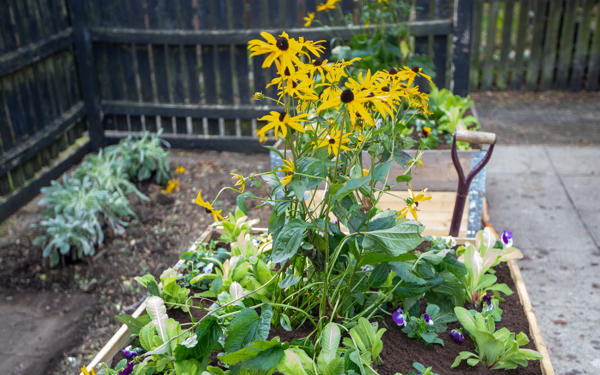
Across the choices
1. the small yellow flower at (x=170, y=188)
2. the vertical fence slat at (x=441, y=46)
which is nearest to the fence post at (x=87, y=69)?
the small yellow flower at (x=170, y=188)

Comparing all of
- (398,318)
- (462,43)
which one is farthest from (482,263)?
(462,43)

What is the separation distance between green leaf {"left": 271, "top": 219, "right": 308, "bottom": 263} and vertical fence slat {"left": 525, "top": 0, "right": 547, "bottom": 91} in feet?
21.2

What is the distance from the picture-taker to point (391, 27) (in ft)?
13.3

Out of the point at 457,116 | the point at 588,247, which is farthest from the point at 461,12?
the point at 588,247

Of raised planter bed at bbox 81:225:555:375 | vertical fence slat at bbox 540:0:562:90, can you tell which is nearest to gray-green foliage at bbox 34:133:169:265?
raised planter bed at bbox 81:225:555:375

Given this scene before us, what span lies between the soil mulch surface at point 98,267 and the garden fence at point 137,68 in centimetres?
62

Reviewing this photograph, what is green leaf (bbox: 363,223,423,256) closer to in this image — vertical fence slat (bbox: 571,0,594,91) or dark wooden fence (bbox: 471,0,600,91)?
dark wooden fence (bbox: 471,0,600,91)

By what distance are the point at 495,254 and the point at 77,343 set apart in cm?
213

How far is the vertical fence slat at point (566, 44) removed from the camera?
6.89 meters

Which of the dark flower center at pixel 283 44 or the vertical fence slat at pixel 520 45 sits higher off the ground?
the dark flower center at pixel 283 44

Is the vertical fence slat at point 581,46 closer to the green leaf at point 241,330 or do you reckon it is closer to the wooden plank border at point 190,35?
the wooden plank border at point 190,35

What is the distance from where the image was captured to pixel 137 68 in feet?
17.3

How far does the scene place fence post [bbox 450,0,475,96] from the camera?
14.8 feet

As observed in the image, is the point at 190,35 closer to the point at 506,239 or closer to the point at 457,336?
the point at 506,239
